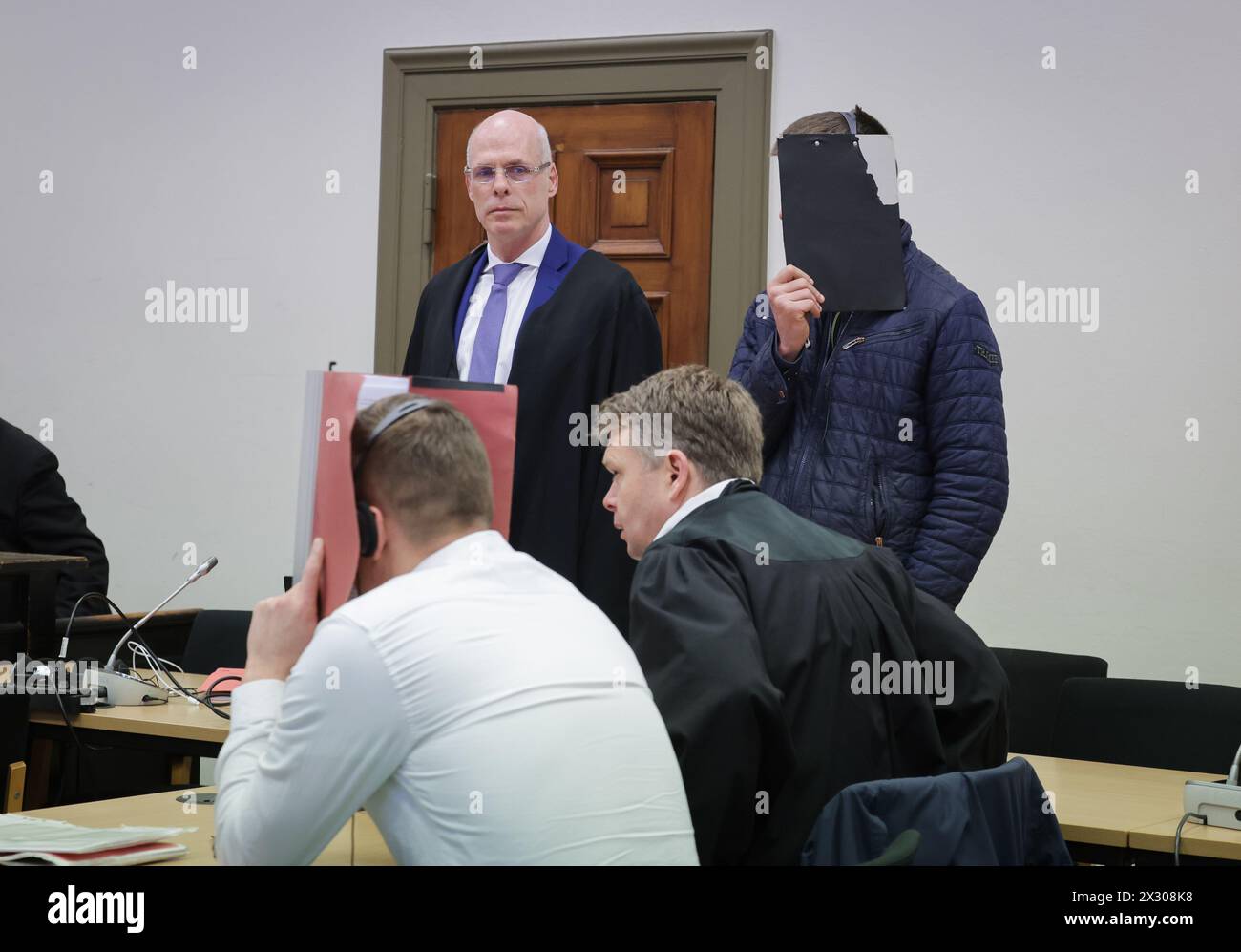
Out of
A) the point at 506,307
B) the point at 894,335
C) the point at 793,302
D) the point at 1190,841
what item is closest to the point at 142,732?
the point at 506,307

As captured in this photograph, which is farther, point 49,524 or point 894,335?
point 49,524

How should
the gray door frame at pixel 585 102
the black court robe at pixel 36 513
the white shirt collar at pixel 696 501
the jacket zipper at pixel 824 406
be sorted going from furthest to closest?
the gray door frame at pixel 585 102, the black court robe at pixel 36 513, the jacket zipper at pixel 824 406, the white shirt collar at pixel 696 501

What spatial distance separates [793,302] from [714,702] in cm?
114

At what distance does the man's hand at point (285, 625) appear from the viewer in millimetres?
1469

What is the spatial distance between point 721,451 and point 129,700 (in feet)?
5.68

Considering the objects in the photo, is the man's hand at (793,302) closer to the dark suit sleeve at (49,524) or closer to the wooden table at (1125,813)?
the wooden table at (1125,813)

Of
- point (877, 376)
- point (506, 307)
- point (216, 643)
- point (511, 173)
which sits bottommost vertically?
point (216, 643)

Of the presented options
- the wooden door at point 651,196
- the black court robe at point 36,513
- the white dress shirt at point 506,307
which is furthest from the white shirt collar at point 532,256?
the black court robe at point 36,513

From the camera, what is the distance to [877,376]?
2.65 m

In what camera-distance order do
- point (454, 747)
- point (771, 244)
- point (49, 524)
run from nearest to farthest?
point (454, 747)
point (49, 524)
point (771, 244)

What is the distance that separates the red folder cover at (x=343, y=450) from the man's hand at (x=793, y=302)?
1.20 meters

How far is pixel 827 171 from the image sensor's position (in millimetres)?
2635

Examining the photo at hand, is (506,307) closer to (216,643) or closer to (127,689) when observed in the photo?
(127,689)

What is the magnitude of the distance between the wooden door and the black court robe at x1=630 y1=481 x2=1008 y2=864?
2.71 meters
